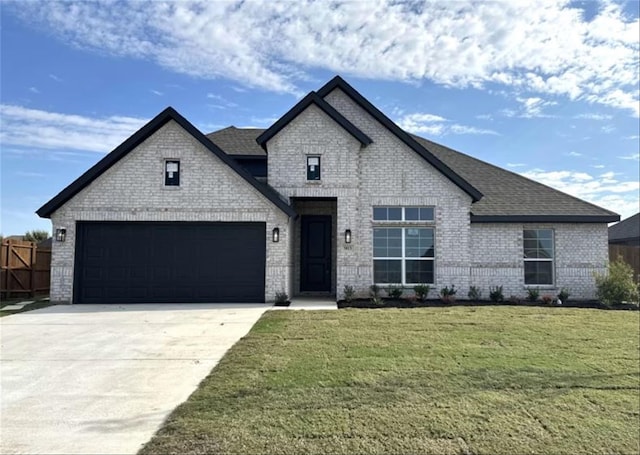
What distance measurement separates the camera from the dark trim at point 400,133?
538 inches

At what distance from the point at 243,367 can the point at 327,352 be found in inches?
54.2

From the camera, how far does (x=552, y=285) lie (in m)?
14.1

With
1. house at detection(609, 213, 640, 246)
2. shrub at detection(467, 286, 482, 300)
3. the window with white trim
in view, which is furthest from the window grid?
house at detection(609, 213, 640, 246)

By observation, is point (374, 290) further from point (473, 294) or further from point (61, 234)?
point (61, 234)

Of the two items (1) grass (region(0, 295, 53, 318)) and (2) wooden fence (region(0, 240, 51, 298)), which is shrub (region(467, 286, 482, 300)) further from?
(2) wooden fence (region(0, 240, 51, 298))

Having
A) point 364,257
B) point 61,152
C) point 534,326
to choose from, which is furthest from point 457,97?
point 61,152

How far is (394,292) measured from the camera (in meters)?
13.3

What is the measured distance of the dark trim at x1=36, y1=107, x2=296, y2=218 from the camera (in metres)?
12.6

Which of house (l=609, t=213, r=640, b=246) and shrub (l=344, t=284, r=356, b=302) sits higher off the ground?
house (l=609, t=213, r=640, b=246)

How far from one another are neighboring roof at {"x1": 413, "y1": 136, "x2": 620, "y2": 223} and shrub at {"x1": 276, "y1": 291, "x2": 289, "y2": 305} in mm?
6397

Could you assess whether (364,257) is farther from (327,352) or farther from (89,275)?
(89,275)

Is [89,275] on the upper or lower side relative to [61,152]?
lower

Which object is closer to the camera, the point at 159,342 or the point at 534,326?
the point at 159,342

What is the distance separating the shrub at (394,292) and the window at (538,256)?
4.23 metres
